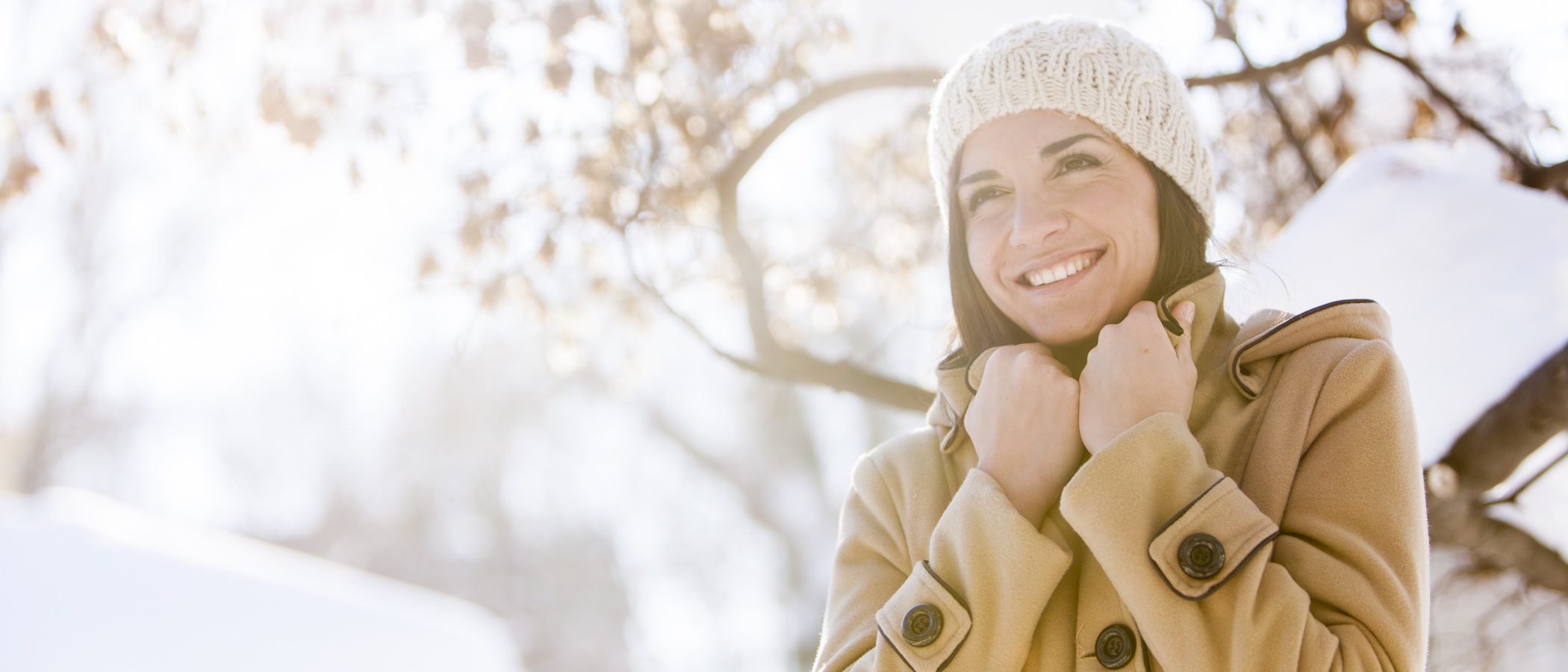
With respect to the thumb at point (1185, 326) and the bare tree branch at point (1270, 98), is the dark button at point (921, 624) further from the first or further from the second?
the bare tree branch at point (1270, 98)

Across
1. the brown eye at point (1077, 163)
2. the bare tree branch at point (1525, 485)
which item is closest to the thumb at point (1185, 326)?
the brown eye at point (1077, 163)

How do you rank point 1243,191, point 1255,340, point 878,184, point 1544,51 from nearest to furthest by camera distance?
point 1255,340, point 1544,51, point 1243,191, point 878,184

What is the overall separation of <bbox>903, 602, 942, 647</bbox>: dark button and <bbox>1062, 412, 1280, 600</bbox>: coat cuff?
21 cm

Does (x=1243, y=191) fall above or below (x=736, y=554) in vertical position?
above

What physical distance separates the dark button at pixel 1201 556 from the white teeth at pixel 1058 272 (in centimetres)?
45

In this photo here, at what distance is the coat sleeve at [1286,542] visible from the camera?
1.12 metres

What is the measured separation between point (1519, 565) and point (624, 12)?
9.87 feet

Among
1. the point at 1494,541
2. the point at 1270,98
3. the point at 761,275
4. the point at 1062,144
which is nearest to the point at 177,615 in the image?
the point at 761,275

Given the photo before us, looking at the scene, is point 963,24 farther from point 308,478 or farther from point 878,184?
point 308,478

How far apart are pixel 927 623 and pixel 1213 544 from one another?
356mm

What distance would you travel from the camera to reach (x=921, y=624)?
1.33 meters

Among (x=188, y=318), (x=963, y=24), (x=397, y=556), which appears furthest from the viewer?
(x=397, y=556)

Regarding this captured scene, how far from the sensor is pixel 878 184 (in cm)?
533

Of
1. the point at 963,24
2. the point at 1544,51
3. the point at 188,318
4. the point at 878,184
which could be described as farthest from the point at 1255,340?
the point at 188,318
